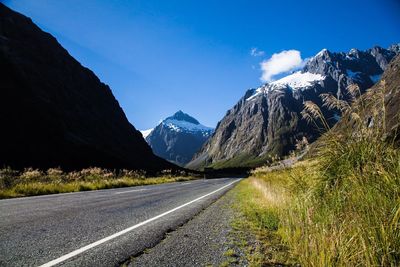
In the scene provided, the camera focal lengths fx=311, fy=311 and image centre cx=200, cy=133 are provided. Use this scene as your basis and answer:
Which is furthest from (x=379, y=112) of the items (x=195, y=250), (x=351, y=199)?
(x=195, y=250)

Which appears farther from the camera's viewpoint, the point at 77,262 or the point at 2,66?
the point at 2,66

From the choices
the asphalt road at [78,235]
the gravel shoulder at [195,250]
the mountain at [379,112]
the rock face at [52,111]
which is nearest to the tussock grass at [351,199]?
the mountain at [379,112]

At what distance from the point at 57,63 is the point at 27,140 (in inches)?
2155

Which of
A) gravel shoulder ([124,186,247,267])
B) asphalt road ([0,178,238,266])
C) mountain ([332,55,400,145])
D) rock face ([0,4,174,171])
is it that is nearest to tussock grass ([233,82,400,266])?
mountain ([332,55,400,145])

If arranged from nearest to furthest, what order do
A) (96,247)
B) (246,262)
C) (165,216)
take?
1. (246,262)
2. (96,247)
3. (165,216)

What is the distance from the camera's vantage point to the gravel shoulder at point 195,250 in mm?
4188

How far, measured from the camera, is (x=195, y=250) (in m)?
4.83

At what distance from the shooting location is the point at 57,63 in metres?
106


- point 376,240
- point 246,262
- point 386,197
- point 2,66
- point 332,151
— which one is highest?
point 2,66

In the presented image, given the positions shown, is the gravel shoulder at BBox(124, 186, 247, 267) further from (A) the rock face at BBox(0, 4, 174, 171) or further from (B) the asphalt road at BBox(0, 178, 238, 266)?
(A) the rock face at BBox(0, 4, 174, 171)

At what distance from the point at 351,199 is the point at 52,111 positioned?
83.1m

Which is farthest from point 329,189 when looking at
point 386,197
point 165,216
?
point 165,216

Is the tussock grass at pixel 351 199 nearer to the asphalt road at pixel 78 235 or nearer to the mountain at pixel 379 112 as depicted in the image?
the mountain at pixel 379 112

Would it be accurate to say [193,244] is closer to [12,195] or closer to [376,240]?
[376,240]
